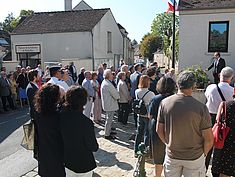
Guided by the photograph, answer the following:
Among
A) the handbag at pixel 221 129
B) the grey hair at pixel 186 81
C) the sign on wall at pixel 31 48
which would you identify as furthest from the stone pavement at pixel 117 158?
the sign on wall at pixel 31 48

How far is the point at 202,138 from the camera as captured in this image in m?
3.31

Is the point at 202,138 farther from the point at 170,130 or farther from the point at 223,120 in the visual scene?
the point at 223,120

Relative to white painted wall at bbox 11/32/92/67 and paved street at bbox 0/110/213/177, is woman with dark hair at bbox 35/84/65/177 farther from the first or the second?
white painted wall at bbox 11/32/92/67

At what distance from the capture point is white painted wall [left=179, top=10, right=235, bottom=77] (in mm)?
13492

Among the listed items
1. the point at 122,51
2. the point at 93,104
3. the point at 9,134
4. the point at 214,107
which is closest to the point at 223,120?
the point at 214,107

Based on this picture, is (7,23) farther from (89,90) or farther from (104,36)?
(89,90)

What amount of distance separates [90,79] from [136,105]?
3.32m

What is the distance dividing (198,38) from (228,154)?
34.7 feet

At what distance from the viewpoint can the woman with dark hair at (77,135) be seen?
3.34 m

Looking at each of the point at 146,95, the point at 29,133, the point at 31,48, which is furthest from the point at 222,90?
the point at 31,48

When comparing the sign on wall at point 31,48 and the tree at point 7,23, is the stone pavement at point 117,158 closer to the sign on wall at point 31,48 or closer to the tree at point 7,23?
the sign on wall at point 31,48

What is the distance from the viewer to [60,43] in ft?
91.6

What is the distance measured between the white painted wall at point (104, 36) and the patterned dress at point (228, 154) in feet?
80.1

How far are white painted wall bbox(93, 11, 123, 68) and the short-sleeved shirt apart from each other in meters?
25.1
